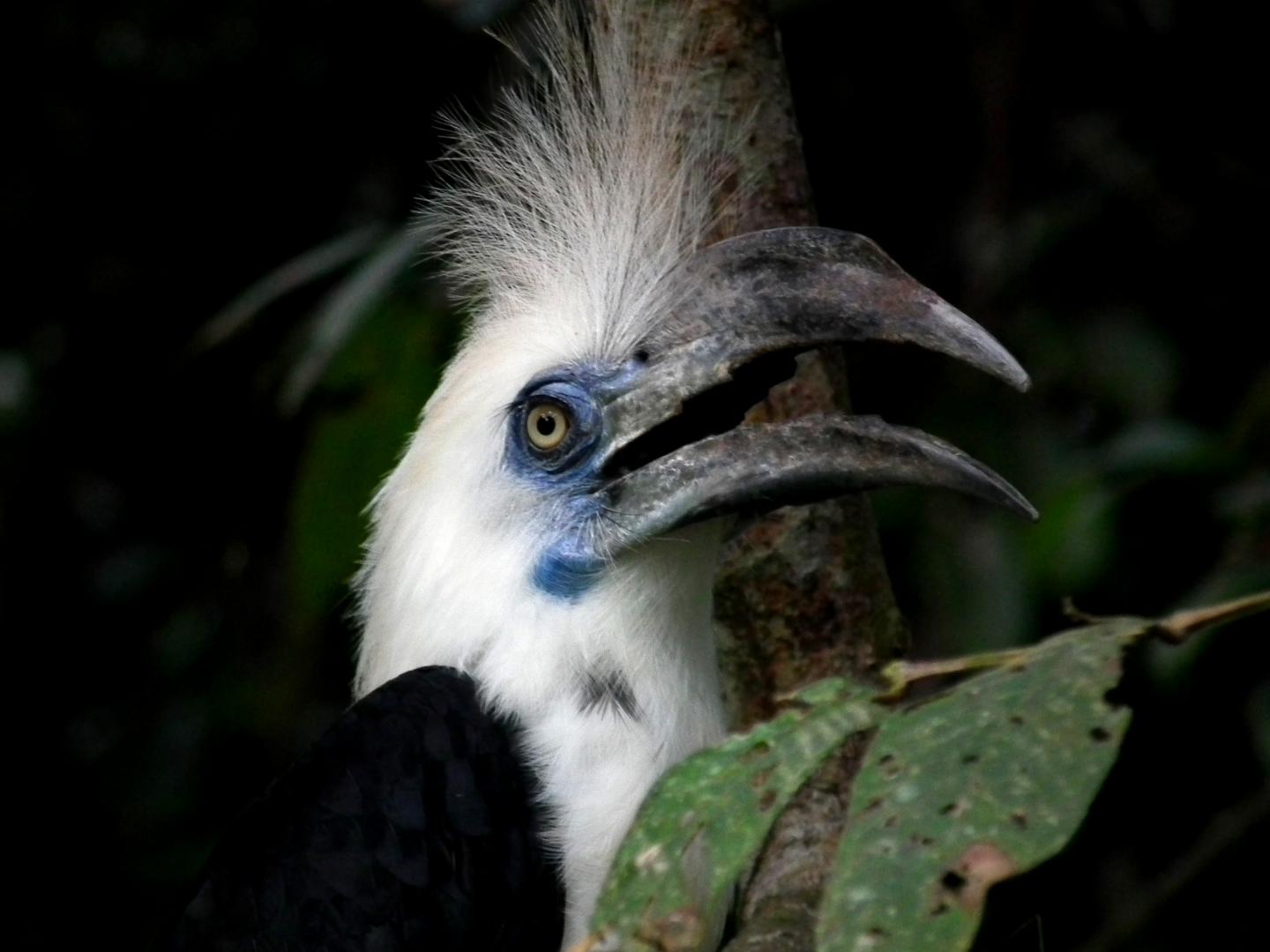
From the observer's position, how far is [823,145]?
5.23 metres

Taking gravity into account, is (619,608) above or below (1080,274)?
below

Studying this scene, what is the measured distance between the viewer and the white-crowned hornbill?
2.49 m

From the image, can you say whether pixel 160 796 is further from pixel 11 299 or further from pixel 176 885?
pixel 11 299

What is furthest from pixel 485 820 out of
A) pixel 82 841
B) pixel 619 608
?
pixel 82 841

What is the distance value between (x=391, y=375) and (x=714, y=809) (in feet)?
8.50

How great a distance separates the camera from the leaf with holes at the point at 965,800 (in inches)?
49.2

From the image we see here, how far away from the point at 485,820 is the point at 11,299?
157 inches

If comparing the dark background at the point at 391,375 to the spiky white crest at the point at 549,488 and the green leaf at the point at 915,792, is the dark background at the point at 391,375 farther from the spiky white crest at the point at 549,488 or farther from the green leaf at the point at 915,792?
the green leaf at the point at 915,792

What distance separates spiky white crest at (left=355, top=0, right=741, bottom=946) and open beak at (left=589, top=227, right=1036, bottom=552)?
9 centimetres

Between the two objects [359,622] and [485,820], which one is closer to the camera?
[485,820]

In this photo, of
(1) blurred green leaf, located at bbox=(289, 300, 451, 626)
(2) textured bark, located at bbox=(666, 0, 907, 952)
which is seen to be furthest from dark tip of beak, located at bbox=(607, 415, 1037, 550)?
(1) blurred green leaf, located at bbox=(289, 300, 451, 626)

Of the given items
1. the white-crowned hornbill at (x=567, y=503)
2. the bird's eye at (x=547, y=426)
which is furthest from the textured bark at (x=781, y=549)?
the bird's eye at (x=547, y=426)

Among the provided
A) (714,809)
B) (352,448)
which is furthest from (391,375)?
(714,809)

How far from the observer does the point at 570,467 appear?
2.85m
